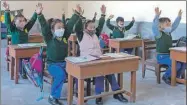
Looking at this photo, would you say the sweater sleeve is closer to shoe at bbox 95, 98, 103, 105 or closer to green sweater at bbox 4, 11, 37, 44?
shoe at bbox 95, 98, 103, 105

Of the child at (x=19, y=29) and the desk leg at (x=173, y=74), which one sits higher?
the child at (x=19, y=29)

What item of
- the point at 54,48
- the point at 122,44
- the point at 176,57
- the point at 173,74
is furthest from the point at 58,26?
the point at 122,44

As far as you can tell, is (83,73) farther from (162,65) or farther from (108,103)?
(162,65)

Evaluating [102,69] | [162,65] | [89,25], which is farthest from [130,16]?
[102,69]

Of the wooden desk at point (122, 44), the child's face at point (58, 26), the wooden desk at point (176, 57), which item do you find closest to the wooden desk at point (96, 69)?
the child's face at point (58, 26)

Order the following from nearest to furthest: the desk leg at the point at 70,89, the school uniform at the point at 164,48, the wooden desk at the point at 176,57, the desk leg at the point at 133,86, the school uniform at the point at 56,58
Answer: the desk leg at the point at 70,89, the school uniform at the point at 56,58, the desk leg at the point at 133,86, the wooden desk at the point at 176,57, the school uniform at the point at 164,48

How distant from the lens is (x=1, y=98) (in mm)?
3682

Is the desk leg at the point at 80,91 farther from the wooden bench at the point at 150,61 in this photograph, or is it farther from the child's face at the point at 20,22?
the child's face at the point at 20,22

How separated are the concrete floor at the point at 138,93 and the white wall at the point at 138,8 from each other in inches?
69.0

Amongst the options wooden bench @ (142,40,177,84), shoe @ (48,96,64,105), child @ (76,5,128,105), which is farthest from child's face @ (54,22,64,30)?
wooden bench @ (142,40,177,84)

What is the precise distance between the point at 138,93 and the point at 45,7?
6107 millimetres

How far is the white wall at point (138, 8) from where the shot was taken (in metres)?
5.65

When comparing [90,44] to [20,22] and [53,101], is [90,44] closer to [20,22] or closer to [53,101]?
[53,101]

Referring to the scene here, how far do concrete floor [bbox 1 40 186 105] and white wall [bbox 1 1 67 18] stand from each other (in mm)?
4574
